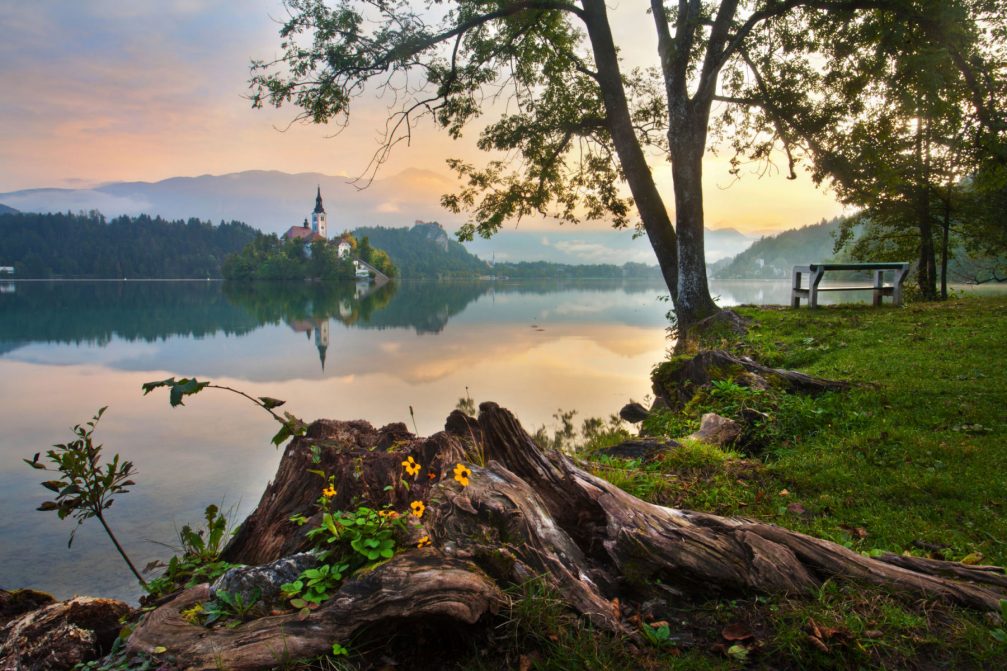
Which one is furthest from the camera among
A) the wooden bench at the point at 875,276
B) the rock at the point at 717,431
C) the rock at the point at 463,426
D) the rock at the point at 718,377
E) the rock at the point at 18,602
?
the wooden bench at the point at 875,276

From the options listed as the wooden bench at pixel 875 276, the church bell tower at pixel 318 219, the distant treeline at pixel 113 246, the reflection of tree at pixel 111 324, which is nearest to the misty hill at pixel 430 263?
the church bell tower at pixel 318 219

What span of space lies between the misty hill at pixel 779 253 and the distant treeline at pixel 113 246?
504 ft

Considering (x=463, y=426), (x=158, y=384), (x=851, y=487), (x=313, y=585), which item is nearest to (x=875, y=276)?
(x=851, y=487)

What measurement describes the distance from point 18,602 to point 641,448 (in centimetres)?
547

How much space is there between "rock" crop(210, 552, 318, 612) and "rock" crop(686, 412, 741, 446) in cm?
455

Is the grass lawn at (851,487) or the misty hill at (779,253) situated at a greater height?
the misty hill at (779,253)

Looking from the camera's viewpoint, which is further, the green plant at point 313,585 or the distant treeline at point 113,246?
the distant treeline at point 113,246

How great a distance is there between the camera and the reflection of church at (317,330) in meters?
20.1

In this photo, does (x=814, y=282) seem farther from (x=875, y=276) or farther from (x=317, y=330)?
(x=317, y=330)

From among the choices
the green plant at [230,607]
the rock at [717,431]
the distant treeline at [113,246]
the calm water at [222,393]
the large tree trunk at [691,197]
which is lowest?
the calm water at [222,393]

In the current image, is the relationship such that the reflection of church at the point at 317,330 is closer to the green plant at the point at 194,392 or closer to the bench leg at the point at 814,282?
the green plant at the point at 194,392

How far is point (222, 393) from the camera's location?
12.4 metres

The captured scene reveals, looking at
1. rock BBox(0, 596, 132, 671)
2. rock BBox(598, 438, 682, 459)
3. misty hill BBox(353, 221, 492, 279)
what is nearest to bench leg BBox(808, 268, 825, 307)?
rock BBox(598, 438, 682, 459)

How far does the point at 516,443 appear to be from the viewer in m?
3.85
